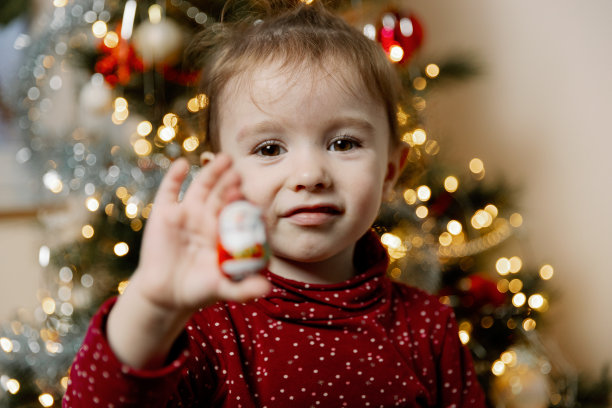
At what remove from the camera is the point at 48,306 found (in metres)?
1.13

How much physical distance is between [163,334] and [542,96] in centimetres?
142

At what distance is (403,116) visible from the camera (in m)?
1.10

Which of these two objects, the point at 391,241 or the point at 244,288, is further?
the point at 391,241

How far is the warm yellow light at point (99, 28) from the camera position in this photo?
1090 mm

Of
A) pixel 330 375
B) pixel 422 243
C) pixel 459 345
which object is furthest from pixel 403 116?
pixel 330 375

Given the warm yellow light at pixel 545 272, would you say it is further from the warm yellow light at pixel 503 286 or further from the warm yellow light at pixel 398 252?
the warm yellow light at pixel 398 252

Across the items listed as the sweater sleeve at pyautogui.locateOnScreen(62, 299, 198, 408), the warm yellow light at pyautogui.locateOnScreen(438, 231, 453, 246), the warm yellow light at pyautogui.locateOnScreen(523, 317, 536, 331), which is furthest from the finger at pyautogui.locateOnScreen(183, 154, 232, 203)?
the warm yellow light at pyautogui.locateOnScreen(523, 317, 536, 331)

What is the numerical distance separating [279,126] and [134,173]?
0.49 metres

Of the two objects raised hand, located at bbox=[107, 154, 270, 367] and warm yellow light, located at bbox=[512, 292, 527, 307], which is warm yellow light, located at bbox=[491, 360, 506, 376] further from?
raised hand, located at bbox=[107, 154, 270, 367]

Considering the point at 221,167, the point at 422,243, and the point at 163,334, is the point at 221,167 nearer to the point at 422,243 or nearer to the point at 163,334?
the point at 163,334

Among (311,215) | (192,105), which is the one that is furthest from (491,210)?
(311,215)

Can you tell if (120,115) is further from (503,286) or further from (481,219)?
(503,286)

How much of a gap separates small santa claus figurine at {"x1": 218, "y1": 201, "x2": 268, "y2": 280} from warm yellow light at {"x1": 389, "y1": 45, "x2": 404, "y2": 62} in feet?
2.37

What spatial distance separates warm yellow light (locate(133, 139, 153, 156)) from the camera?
111 centimetres
